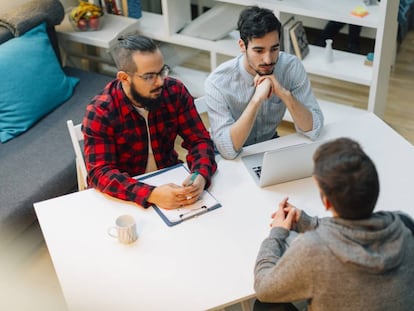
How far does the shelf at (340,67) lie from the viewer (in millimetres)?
3277

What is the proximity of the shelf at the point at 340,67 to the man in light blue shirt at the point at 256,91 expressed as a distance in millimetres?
867

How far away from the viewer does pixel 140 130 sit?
2309 millimetres

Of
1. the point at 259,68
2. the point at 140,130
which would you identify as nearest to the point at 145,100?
the point at 140,130

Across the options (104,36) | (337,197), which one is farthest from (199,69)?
(337,197)

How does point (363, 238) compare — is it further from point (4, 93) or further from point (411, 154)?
point (4, 93)

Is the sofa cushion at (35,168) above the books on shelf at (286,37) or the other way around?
the other way around

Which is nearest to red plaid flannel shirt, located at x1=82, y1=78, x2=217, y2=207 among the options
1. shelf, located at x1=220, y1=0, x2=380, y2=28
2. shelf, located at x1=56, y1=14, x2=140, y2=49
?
shelf, located at x1=220, y1=0, x2=380, y2=28

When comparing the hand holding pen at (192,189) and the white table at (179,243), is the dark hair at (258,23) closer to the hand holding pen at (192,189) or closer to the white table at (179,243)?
the white table at (179,243)

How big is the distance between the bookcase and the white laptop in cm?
121

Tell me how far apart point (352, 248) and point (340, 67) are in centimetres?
213

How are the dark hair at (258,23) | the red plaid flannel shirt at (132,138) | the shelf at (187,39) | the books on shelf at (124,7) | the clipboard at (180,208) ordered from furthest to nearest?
the books on shelf at (124,7) → the shelf at (187,39) → the dark hair at (258,23) → the red plaid flannel shirt at (132,138) → the clipboard at (180,208)

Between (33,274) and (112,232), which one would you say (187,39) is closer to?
(33,274)

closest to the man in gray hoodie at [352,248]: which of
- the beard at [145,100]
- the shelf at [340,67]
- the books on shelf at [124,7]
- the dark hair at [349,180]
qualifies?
the dark hair at [349,180]

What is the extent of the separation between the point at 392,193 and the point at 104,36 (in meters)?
2.20
